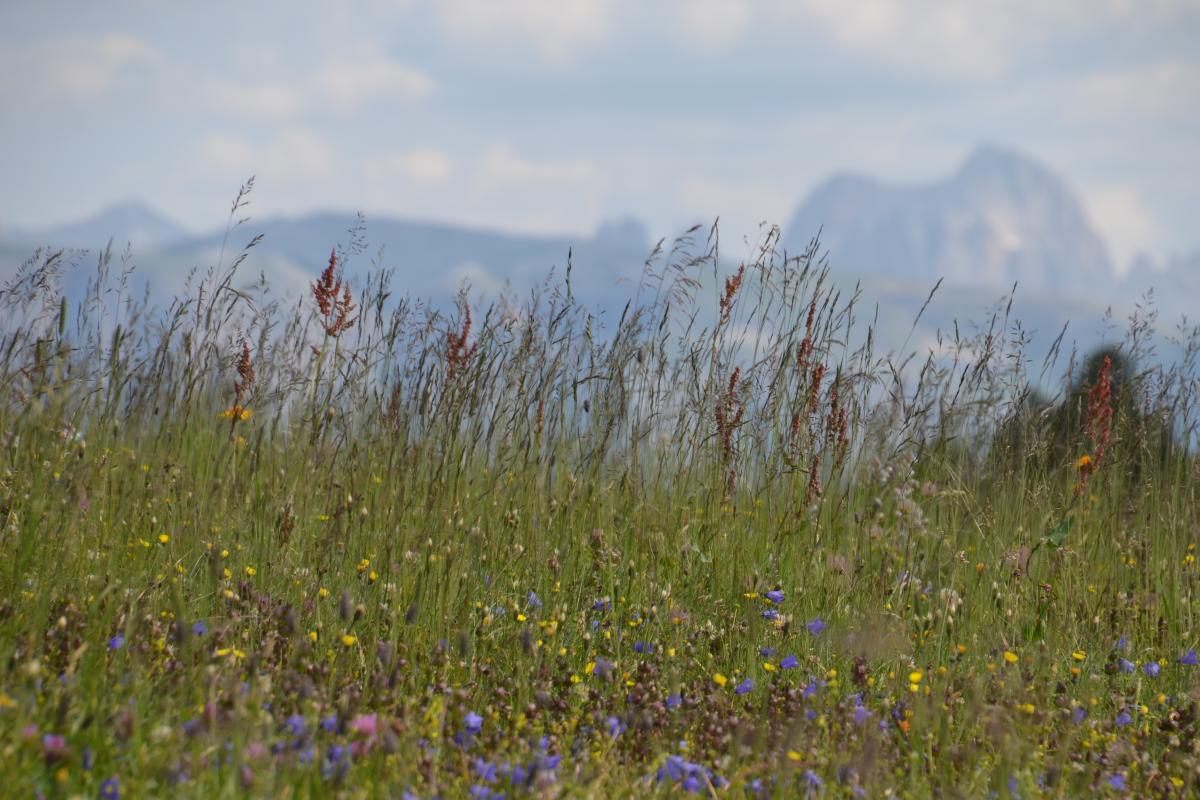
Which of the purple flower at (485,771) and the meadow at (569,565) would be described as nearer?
the purple flower at (485,771)

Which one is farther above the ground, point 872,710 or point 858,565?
point 858,565

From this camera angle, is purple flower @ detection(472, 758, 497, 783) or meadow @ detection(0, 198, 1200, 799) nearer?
purple flower @ detection(472, 758, 497, 783)

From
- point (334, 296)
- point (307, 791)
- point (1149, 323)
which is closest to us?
point (307, 791)

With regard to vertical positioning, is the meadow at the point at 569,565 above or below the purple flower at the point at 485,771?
above

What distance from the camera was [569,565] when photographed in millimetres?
3527

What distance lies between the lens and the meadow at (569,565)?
2.31 meters

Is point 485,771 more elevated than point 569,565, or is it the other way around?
point 569,565

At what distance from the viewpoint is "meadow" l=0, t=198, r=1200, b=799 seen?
2309 millimetres

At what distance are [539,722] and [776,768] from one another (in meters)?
0.66

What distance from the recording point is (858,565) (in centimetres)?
360

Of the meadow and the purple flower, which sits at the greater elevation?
the meadow

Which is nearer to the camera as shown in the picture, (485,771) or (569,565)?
(485,771)

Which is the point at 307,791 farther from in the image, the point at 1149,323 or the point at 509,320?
the point at 1149,323

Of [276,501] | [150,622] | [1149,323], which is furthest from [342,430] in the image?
[1149,323]
